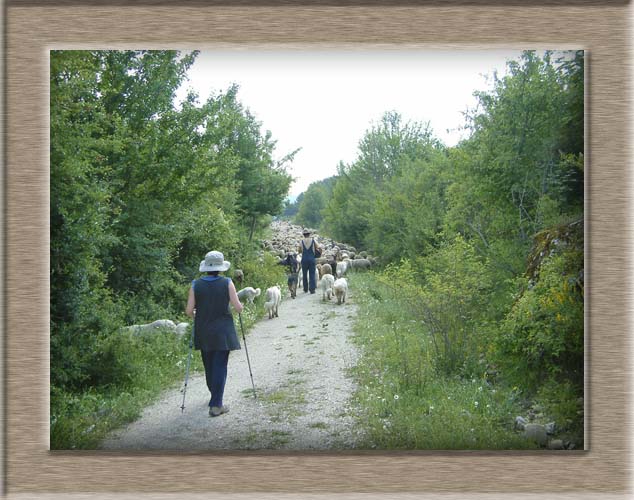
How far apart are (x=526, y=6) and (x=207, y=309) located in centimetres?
367

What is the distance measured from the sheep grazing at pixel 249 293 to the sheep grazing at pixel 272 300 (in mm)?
147

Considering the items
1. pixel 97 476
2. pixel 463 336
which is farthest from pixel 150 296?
pixel 463 336

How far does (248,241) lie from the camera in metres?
6.05

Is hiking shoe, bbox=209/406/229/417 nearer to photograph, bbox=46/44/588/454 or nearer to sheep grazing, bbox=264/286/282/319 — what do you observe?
photograph, bbox=46/44/588/454

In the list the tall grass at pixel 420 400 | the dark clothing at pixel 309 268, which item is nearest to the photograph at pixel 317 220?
the tall grass at pixel 420 400

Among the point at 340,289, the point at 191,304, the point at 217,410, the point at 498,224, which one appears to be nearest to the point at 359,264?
the point at 340,289

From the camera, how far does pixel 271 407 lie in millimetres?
4320

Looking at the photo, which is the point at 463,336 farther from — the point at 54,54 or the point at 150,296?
the point at 54,54

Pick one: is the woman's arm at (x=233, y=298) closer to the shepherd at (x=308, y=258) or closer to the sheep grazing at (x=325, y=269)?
the shepherd at (x=308, y=258)

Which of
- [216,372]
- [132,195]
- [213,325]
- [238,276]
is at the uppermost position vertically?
[132,195]

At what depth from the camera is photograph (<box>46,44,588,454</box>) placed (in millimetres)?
4070

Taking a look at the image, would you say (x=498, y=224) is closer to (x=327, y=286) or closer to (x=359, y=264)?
(x=359, y=264)

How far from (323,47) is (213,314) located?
98.6 inches

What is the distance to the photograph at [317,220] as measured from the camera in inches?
160
